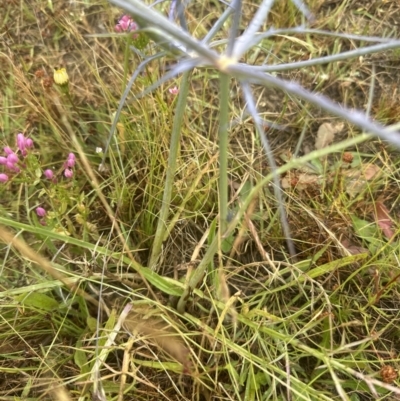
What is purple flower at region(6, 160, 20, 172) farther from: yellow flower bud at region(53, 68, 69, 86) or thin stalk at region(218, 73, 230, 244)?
thin stalk at region(218, 73, 230, 244)

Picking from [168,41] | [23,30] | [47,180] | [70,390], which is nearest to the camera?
[168,41]

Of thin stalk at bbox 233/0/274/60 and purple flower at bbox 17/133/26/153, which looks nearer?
thin stalk at bbox 233/0/274/60

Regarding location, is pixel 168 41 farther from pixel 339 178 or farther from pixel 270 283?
pixel 339 178

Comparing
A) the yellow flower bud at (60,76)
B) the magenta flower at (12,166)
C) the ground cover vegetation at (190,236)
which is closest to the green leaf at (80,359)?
the ground cover vegetation at (190,236)

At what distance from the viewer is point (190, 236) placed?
1096 millimetres

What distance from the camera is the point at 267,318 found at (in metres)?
0.99

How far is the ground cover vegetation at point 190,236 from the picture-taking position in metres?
0.92

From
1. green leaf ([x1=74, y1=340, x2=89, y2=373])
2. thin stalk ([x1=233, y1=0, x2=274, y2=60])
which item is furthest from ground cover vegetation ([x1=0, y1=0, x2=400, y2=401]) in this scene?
thin stalk ([x1=233, y1=0, x2=274, y2=60])

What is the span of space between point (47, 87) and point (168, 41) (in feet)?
2.23

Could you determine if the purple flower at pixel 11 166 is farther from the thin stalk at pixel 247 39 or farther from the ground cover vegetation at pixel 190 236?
the thin stalk at pixel 247 39

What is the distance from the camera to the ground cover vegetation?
92cm

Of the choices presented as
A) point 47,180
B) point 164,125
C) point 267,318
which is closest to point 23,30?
point 47,180

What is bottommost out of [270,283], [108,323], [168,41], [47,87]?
[108,323]

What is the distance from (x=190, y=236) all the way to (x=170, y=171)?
24cm
